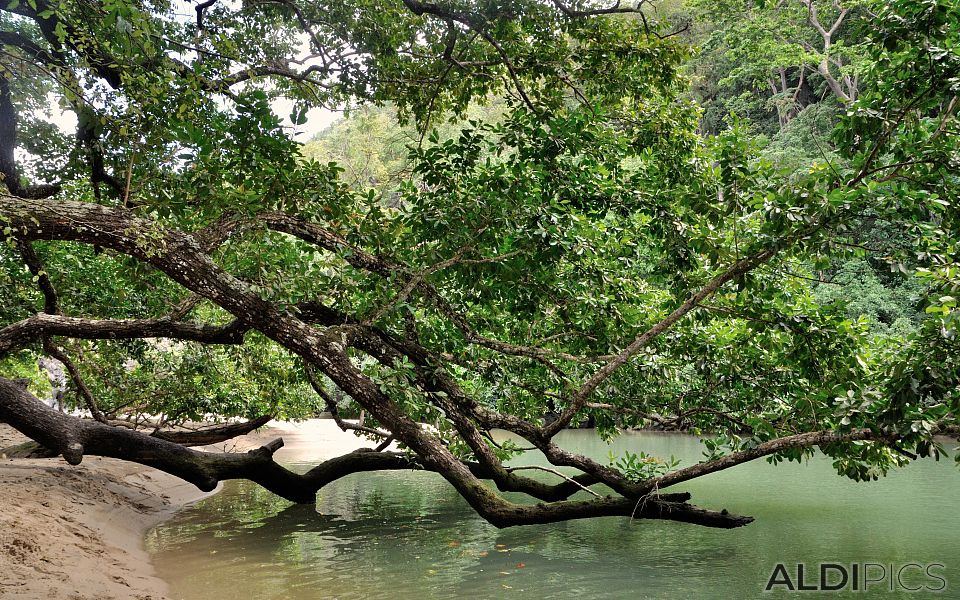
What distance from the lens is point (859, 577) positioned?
759 centimetres

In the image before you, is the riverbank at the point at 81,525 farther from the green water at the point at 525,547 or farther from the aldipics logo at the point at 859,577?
the aldipics logo at the point at 859,577

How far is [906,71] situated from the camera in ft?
15.9

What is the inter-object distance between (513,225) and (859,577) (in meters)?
5.85

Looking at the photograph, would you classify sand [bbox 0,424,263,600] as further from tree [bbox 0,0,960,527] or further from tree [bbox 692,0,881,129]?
tree [bbox 692,0,881,129]

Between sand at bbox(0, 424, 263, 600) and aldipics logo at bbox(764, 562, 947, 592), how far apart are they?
6562mm

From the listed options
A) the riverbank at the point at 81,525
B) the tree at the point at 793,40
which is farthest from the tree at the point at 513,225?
the tree at the point at 793,40

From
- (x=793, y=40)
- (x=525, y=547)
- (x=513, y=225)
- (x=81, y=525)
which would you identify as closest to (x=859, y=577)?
(x=525, y=547)

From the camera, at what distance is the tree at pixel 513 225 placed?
493 centimetres

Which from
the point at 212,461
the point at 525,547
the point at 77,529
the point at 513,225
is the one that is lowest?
the point at 525,547

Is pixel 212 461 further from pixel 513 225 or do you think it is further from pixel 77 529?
pixel 513 225

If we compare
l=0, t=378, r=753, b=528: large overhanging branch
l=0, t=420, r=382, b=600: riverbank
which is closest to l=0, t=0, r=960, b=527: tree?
l=0, t=378, r=753, b=528: large overhanging branch

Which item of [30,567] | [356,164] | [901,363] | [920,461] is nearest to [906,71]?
[901,363]

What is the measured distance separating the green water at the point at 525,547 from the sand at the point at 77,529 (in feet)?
1.55

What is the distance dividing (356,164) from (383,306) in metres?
36.5
